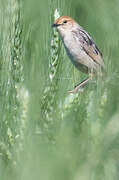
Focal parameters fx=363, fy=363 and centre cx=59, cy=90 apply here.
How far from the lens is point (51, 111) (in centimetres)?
107

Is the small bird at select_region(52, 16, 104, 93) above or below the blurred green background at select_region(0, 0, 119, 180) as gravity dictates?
below

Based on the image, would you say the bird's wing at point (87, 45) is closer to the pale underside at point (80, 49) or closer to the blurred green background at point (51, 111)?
the pale underside at point (80, 49)

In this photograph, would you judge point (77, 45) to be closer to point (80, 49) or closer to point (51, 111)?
point (80, 49)

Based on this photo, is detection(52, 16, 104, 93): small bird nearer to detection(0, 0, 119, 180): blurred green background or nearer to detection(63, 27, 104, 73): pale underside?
detection(63, 27, 104, 73): pale underside

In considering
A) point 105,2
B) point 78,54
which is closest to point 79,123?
point 105,2

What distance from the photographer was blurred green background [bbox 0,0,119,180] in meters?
0.70

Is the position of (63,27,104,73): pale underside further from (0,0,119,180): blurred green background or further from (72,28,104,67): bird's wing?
(0,0,119,180): blurred green background

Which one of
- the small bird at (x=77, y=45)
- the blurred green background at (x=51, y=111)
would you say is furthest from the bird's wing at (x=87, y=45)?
the blurred green background at (x=51, y=111)

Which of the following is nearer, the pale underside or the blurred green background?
the blurred green background

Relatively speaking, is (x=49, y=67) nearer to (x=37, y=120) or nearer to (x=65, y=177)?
(x=37, y=120)

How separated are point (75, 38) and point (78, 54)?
177mm

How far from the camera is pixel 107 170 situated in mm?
825

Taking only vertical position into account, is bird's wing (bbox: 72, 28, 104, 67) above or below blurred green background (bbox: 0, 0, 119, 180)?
below

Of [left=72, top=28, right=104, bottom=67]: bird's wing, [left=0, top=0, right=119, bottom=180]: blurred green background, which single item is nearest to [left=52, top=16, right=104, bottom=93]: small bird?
[left=72, top=28, right=104, bottom=67]: bird's wing
